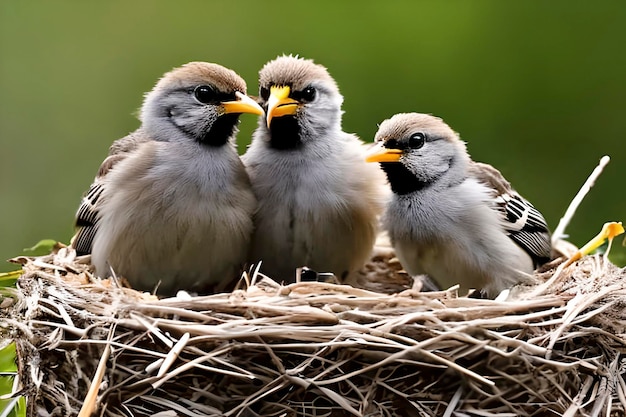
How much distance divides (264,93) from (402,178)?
1.79 ft

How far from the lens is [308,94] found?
139 inches

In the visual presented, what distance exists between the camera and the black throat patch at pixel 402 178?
3498 millimetres

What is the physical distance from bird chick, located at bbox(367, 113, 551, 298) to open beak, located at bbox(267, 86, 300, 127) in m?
0.31

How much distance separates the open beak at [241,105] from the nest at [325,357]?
2.61 ft

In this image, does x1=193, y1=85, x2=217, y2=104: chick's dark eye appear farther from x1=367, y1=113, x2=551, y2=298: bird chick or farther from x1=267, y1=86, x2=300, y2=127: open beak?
x1=367, y1=113, x2=551, y2=298: bird chick

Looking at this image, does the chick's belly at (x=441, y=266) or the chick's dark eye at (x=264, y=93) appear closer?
the chick's belly at (x=441, y=266)

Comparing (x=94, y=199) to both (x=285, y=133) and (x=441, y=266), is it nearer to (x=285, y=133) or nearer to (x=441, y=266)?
(x=285, y=133)

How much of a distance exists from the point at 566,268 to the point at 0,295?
174 cm

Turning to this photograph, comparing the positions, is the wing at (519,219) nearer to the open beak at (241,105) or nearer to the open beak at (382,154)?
the open beak at (382,154)

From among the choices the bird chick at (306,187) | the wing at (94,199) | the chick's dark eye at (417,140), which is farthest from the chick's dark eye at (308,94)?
the wing at (94,199)

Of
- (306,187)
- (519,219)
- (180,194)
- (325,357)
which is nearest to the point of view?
(325,357)

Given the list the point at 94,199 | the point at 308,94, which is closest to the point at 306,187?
the point at 308,94

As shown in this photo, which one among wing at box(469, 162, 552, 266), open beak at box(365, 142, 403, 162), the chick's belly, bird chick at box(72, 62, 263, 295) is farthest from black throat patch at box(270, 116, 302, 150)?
wing at box(469, 162, 552, 266)

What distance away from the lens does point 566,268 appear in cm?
334
